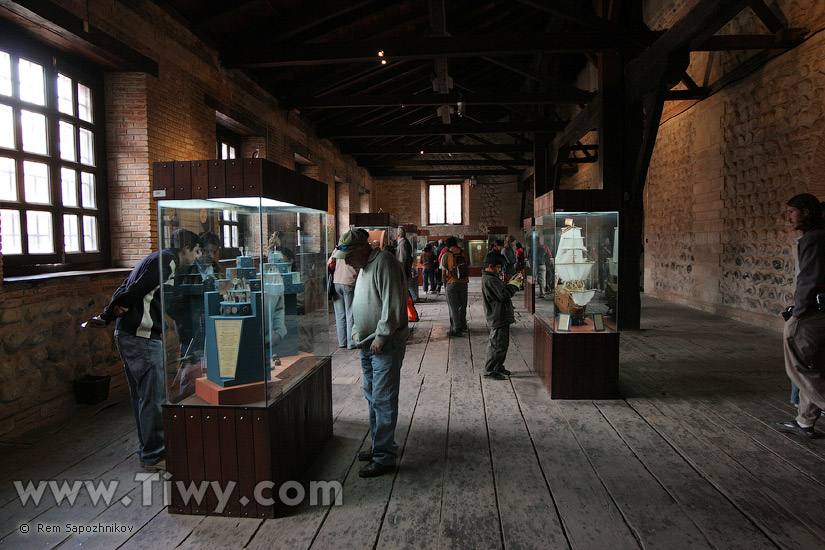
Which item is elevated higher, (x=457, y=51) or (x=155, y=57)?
(x=457, y=51)

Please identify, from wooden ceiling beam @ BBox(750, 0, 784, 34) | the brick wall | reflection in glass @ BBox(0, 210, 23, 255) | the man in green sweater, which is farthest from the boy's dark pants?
the brick wall

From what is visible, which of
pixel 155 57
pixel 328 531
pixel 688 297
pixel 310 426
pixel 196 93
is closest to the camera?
pixel 328 531

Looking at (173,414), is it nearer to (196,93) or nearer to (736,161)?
(196,93)

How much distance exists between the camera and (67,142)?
4.52 m

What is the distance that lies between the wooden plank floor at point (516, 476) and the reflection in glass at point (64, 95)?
2.74 m

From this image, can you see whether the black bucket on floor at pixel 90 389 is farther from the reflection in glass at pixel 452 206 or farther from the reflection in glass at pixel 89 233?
Result: the reflection in glass at pixel 452 206

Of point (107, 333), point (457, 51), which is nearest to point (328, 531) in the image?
point (107, 333)

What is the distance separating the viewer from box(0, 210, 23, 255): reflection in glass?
12.5 ft

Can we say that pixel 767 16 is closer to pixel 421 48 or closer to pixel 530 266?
pixel 530 266

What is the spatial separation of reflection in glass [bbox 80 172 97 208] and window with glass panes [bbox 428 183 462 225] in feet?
53.5

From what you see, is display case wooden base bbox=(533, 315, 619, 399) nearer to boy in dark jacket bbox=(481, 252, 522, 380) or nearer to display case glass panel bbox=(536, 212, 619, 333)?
display case glass panel bbox=(536, 212, 619, 333)

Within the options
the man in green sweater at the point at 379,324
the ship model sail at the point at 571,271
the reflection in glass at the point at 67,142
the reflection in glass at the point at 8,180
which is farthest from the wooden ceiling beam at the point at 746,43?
the reflection in glass at the point at 8,180

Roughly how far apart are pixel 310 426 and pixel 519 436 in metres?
1.51

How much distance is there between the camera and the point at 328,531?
2.37 metres
